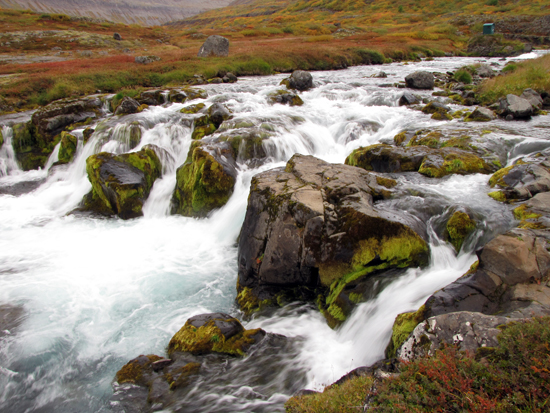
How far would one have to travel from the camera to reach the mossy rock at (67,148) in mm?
17906

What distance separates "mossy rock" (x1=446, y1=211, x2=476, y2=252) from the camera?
25.2 feet

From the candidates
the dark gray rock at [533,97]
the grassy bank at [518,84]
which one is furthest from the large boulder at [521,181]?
the grassy bank at [518,84]

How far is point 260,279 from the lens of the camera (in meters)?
8.12

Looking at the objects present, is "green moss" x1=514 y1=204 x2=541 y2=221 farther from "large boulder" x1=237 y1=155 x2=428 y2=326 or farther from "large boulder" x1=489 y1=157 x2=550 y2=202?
"large boulder" x1=237 y1=155 x2=428 y2=326

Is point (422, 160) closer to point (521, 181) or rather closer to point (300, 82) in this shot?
point (521, 181)

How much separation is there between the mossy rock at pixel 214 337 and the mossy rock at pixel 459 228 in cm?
504

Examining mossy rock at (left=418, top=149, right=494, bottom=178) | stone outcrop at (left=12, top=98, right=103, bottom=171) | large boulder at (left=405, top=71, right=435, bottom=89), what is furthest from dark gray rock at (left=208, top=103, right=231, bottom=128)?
large boulder at (left=405, top=71, right=435, bottom=89)

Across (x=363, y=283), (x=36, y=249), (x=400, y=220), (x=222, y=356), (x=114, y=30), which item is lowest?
(x=36, y=249)

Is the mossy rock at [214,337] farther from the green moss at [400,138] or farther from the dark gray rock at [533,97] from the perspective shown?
the dark gray rock at [533,97]

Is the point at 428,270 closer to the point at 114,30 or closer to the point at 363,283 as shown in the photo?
the point at 363,283

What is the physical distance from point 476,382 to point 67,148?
814 inches

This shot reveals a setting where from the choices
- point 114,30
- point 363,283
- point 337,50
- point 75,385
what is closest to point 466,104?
point 363,283

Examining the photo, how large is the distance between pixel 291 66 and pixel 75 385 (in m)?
35.6

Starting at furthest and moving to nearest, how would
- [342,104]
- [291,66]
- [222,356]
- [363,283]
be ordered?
[291,66] < [342,104] < [363,283] < [222,356]
